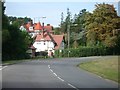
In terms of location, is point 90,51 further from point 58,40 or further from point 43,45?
point 43,45

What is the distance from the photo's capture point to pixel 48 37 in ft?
486

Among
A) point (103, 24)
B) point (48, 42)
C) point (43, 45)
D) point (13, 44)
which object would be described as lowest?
point (13, 44)

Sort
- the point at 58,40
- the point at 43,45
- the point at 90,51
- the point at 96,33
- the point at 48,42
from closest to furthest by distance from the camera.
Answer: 1. the point at 96,33
2. the point at 90,51
3. the point at 48,42
4. the point at 43,45
5. the point at 58,40

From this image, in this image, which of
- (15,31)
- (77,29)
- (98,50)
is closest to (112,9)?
(98,50)

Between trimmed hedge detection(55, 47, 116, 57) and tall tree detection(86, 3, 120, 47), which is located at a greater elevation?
tall tree detection(86, 3, 120, 47)

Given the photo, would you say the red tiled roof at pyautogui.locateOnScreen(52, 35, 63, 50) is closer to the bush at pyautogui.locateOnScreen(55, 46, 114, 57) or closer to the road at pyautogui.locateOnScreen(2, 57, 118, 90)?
the bush at pyautogui.locateOnScreen(55, 46, 114, 57)

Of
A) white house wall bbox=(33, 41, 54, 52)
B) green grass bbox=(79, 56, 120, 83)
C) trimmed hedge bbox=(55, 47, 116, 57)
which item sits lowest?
green grass bbox=(79, 56, 120, 83)

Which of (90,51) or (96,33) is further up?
(96,33)

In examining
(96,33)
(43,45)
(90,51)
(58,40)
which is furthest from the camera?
(58,40)

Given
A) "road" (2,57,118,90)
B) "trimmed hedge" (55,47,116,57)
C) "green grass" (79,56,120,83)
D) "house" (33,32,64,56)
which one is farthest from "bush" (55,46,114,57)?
"road" (2,57,118,90)

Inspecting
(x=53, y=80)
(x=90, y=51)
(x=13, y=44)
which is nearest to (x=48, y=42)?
(x=90, y=51)

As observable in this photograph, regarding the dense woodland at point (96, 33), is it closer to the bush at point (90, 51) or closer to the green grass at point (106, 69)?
the bush at point (90, 51)

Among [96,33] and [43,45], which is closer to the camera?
[96,33]

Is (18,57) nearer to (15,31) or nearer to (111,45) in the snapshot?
(15,31)
